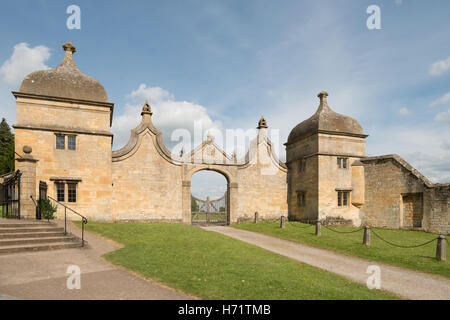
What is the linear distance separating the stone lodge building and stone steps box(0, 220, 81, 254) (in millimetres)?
Answer: 2934

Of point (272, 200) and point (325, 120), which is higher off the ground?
point (325, 120)

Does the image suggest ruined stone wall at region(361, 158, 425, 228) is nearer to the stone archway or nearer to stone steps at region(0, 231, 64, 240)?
the stone archway

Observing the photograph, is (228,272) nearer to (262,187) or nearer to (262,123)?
(262,187)

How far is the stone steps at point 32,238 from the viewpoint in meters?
8.99

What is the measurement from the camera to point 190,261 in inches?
334

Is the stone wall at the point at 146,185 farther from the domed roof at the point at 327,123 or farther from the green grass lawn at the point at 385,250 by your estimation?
the domed roof at the point at 327,123

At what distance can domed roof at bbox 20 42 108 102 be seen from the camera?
17.0 m

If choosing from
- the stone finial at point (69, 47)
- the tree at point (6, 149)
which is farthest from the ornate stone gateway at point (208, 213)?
the tree at point (6, 149)

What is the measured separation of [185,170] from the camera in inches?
817
